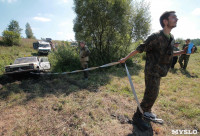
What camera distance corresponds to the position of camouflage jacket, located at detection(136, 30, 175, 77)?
204cm

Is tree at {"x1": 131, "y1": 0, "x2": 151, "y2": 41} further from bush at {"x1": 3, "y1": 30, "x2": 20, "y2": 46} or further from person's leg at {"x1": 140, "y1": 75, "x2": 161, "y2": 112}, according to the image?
bush at {"x1": 3, "y1": 30, "x2": 20, "y2": 46}

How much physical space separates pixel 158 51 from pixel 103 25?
7440mm

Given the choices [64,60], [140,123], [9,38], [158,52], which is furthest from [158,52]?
[9,38]

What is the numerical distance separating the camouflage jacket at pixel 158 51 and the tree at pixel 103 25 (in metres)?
6.30

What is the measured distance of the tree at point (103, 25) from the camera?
27.1ft

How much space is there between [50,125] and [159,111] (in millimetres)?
2900

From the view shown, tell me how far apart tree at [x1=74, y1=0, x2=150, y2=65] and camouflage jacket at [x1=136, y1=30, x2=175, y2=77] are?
20.7 ft

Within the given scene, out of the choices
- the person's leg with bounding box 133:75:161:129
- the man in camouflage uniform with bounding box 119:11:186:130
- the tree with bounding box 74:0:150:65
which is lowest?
the person's leg with bounding box 133:75:161:129

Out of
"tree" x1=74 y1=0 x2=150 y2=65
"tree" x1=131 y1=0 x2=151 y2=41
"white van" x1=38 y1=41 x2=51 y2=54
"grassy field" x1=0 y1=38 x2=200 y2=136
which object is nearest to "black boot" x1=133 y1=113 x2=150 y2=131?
"grassy field" x1=0 y1=38 x2=200 y2=136

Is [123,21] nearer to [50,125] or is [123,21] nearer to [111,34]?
[111,34]

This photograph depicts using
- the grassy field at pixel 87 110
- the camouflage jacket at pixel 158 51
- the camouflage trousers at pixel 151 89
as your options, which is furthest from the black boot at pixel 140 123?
the camouflage jacket at pixel 158 51

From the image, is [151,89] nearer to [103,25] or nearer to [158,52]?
[158,52]

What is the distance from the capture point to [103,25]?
8812mm

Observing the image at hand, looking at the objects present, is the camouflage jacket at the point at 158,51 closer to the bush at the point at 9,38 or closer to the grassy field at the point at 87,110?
the grassy field at the point at 87,110
